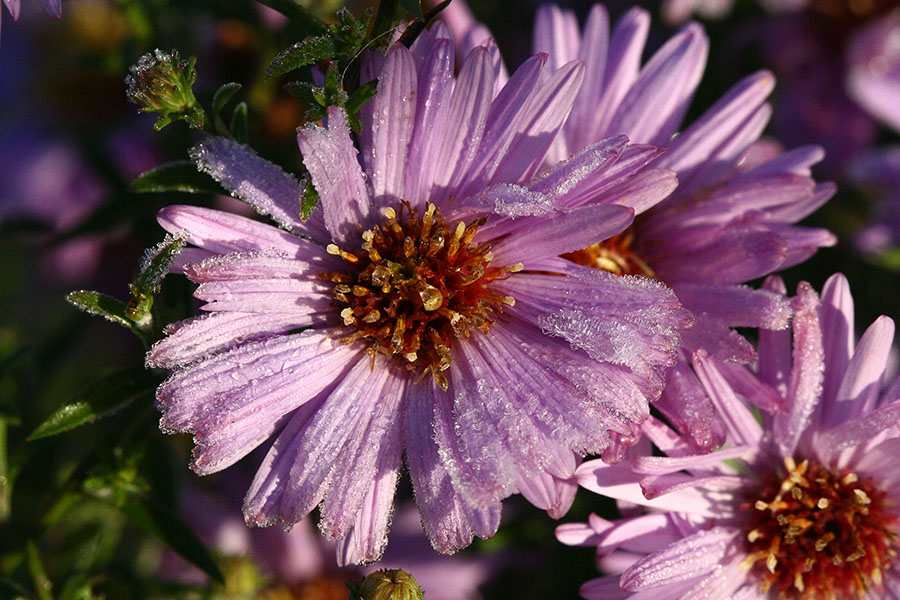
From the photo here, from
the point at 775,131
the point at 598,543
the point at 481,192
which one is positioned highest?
the point at 481,192

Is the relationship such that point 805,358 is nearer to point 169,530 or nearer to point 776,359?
point 776,359

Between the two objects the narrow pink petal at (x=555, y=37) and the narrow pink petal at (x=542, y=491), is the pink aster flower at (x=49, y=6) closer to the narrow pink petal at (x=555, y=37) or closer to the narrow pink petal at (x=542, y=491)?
the narrow pink petal at (x=555, y=37)

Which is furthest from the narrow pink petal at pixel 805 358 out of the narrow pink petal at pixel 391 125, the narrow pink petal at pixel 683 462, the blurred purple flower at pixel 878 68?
the blurred purple flower at pixel 878 68

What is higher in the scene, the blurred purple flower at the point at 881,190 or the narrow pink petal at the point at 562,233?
the narrow pink petal at the point at 562,233

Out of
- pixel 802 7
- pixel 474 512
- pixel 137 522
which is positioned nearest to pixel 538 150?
pixel 474 512

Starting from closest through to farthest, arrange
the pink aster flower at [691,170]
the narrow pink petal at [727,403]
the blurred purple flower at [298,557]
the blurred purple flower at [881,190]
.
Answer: the narrow pink petal at [727,403]
the pink aster flower at [691,170]
the blurred purple flower at [298,557]
the blurred purple flower at [881,190]

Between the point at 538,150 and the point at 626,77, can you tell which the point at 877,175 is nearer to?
the point at 626,77
